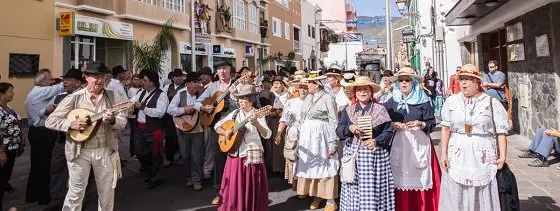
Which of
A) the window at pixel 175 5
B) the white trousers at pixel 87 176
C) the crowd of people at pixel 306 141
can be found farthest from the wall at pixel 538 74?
the window at pixel 175 5

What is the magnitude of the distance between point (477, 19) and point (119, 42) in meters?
13.0

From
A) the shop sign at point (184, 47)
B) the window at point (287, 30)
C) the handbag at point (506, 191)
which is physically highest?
the window at point (287, 30)

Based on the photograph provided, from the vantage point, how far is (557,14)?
24.5 ft

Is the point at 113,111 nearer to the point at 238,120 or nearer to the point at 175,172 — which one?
the point at 238,120

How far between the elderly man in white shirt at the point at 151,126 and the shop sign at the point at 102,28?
8.53 m

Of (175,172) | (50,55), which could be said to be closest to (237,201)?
(175,172)

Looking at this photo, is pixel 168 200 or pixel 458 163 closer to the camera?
pixel 458 163

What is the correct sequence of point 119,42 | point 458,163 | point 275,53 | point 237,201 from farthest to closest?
point 275,53
point 119,42
point 237,201
point 458,163

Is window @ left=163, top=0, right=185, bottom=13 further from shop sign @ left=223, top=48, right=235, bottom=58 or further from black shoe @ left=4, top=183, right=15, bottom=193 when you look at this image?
black shoe @ left=4, top=183, right=15, bottom=193

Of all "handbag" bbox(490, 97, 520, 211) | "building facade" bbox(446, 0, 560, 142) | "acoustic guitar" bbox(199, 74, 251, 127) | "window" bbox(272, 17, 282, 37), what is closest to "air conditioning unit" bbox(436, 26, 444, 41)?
"building facade" bbox(446, 0, 560, 142)

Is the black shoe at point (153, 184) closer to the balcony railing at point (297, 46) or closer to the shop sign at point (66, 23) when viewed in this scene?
the shop sign at point (66, 23)

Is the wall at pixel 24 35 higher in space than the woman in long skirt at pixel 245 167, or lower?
higher

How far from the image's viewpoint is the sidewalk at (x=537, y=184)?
17.0ft

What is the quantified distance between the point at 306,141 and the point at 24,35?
11.2m
